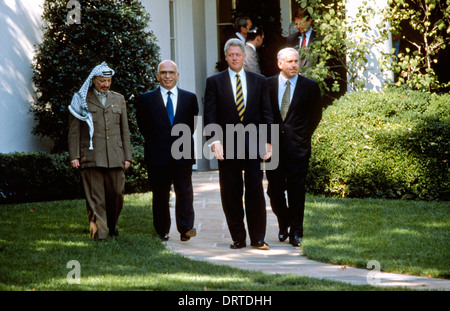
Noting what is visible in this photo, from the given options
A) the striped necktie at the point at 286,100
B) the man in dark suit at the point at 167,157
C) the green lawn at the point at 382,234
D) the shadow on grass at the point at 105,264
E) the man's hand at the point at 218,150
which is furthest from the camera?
the man in dark suit at the point at 167,157

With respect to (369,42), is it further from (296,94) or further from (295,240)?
(295,240)

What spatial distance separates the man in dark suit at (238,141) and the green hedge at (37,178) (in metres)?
3.88

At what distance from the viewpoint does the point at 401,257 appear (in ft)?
24.4

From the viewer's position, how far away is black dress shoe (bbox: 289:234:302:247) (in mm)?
8398

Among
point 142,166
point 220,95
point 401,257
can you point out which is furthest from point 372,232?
point 142,166

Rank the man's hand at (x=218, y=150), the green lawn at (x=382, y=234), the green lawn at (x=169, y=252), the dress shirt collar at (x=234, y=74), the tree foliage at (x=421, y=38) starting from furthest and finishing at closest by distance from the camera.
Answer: the tree foliage at (x=421, y=38), the dress shirt collar at (x=234, y=74), the man's hand at (x=218, y=150), the green lawn at (x=382, y=234), the green lawn at (x=169, y=252)

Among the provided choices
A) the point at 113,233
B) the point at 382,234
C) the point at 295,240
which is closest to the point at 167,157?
the point at 113,233

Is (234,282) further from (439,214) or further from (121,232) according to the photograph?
(439,214)

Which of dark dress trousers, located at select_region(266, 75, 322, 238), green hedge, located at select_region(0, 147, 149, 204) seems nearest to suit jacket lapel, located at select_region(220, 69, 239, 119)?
dark dress trousers, located at select_region(266, 75, 322, 238)

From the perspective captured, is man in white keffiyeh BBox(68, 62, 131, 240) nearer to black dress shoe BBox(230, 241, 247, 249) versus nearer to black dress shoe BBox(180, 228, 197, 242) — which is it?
black dress shoe BBox(180, 228, 197, 242)

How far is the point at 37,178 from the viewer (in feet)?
36.5

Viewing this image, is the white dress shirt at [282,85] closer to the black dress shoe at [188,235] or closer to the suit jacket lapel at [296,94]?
the suit jacket lapel at [296,94]

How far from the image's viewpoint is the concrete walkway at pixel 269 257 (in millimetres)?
6562

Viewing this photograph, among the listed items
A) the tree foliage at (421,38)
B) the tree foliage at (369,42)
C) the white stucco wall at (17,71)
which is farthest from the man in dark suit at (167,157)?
the tree foliage at (421,38)
